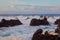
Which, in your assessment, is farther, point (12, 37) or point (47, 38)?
point (12, 37)

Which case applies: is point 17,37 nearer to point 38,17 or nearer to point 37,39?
point 37,39

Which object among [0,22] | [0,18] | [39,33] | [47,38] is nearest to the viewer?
[47,38]

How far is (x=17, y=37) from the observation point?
14.7 feet

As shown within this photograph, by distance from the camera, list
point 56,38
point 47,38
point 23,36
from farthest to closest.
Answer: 1. point 23,36
2. point 47,38
3. point 56,38

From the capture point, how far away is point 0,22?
628 cm

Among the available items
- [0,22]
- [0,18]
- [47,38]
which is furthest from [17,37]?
[0,18]

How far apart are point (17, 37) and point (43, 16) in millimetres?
3133

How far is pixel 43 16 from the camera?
7418mm

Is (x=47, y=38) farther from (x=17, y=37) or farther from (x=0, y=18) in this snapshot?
(x=0, y=18)

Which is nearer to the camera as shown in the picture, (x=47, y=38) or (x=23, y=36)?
(x=47, y=38)

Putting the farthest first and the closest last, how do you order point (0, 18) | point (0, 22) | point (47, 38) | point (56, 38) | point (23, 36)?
point (0, 18)
point (0, 22)
point (23, 36)
point (47, 38)
point (56, 38)

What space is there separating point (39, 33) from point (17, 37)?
0.60 metres

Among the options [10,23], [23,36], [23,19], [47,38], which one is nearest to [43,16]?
[23,19]

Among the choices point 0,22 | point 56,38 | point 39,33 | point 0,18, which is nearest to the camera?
point 56,38
